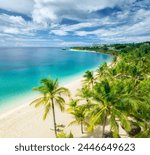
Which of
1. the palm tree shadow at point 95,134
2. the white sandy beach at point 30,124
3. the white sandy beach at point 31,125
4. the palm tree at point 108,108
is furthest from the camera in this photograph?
the white sandy beach at point 30,124

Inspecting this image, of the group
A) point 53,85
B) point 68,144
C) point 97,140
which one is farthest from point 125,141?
point 53,85

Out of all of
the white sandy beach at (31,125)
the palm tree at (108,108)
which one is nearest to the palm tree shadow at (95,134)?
the white sandy beach at (31,125)

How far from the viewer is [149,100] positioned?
61.8ft

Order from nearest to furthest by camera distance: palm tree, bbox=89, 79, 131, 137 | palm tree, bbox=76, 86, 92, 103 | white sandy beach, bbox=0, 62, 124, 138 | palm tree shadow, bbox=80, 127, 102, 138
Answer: palm tree, bbox=89, 79, 131, 137
palm tree, bbox=76, 86, 92, 103
palm tree shadow, bbox=80, 127, 102, 138
white sandy beach, bbox=0, 62, 124, 138

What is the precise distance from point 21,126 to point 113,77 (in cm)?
1511

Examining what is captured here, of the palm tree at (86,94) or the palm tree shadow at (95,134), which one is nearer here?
the palm tree at (86,94)

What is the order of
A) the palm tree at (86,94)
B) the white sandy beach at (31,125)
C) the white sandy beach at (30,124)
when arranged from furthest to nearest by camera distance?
the white sandy beach at (30,124) → the white sandy beach at (31,125) → the palm tree at (86,94)

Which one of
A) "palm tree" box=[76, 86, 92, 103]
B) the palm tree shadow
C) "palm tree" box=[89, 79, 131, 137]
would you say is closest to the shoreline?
the palm tree shadow

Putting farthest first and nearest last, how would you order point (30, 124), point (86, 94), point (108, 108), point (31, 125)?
point (30, 124) < point (31, 125) < point (86, 94) < point (108, 108)

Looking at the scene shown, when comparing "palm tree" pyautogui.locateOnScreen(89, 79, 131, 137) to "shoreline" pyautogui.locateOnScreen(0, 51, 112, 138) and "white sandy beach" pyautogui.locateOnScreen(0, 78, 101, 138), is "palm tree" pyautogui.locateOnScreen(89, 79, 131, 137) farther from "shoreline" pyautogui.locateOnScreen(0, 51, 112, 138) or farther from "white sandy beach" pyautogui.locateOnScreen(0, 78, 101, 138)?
"white sandy beach" pyautogui.locateOnScreen(0, 78, 101, 138)

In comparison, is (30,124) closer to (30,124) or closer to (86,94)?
(30,124)

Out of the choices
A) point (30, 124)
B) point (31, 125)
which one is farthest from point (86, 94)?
point (30, 124)

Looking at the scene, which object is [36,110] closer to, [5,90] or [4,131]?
[4,131]

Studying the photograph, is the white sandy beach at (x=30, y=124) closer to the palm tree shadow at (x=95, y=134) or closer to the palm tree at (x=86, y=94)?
the palm tree shadow at (x=95, y=134)
